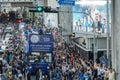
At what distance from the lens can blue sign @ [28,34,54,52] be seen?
1451 inches

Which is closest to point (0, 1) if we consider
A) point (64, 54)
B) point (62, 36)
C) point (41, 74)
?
point (62, 36)

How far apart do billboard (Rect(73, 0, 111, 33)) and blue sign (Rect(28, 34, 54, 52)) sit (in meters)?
10.0

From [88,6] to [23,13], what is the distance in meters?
70.2

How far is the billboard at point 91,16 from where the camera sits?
160 ft

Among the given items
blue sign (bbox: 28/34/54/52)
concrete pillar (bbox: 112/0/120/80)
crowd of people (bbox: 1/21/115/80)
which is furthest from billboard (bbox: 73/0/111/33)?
concrete pillar (bbox: 112/0/120/80)

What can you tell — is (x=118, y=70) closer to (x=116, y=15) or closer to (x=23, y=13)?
(x=116, y=15)

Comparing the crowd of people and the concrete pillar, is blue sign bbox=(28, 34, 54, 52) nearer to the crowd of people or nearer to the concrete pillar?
the crowd of people

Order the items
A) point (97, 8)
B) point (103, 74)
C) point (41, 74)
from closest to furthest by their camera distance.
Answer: point (103, 74) < point (41, 74) < point (97, 8)

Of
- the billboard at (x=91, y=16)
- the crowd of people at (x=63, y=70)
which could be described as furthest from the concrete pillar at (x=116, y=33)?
the billboard at (x=91, y=16)

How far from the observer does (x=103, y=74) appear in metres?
30.5

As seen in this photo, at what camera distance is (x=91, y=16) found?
175 feet

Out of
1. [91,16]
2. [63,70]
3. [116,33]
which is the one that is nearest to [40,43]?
[63,70]

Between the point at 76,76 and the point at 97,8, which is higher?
the point at 97,8

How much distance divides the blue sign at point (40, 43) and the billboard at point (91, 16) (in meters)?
10.0
